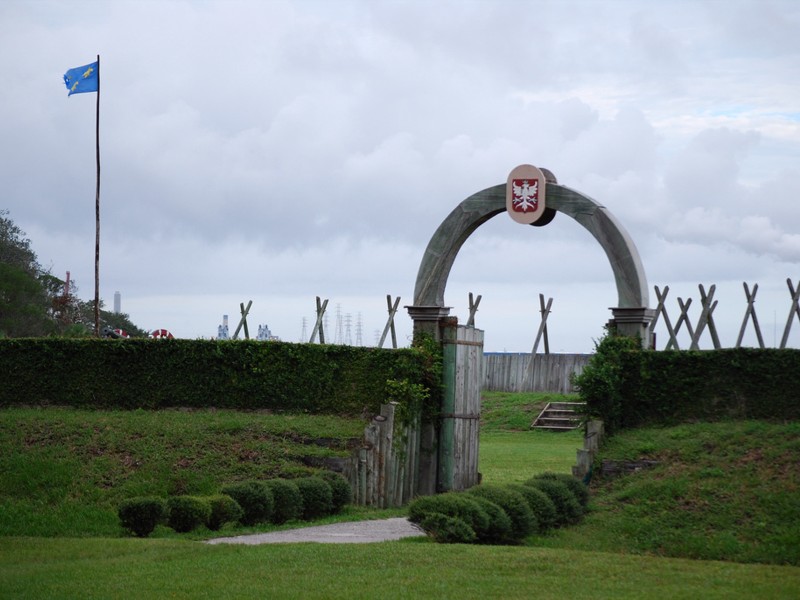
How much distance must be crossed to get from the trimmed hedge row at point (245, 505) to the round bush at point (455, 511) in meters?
2.62

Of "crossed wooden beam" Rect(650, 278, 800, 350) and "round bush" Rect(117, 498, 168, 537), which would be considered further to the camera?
"crossed wooden beam" Rect(650, 278, 800, 350)

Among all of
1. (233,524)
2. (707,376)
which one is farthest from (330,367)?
(707,376)

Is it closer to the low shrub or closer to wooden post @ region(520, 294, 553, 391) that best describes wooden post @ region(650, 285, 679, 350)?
wooden post @ region(520, 294, 553, 391)

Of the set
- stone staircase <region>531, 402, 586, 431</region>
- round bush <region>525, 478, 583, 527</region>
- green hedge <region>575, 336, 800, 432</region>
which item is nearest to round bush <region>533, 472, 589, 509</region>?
A: round bush <region>525, 478, 583, 527</region>

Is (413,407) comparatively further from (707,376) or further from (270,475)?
(707,376)

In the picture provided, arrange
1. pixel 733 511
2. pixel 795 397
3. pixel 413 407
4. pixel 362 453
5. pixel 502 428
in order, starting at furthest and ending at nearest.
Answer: pixel 502 428 < pixel 413 407 < pixel 362 453 < pixel 795 397 < pixel 733 511

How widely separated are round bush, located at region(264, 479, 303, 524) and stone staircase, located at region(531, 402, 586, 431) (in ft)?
54.6

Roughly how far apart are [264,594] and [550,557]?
3.30 metres

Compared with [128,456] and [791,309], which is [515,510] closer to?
[128,456]

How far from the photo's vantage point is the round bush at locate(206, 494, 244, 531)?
44.4ft

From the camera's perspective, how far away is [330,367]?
18.6m

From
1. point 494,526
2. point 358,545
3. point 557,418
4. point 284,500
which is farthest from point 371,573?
point 557,418

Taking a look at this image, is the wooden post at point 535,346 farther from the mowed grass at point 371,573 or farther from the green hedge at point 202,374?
the mowed grass at point 371,573

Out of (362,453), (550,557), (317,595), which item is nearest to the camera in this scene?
(317,595)
